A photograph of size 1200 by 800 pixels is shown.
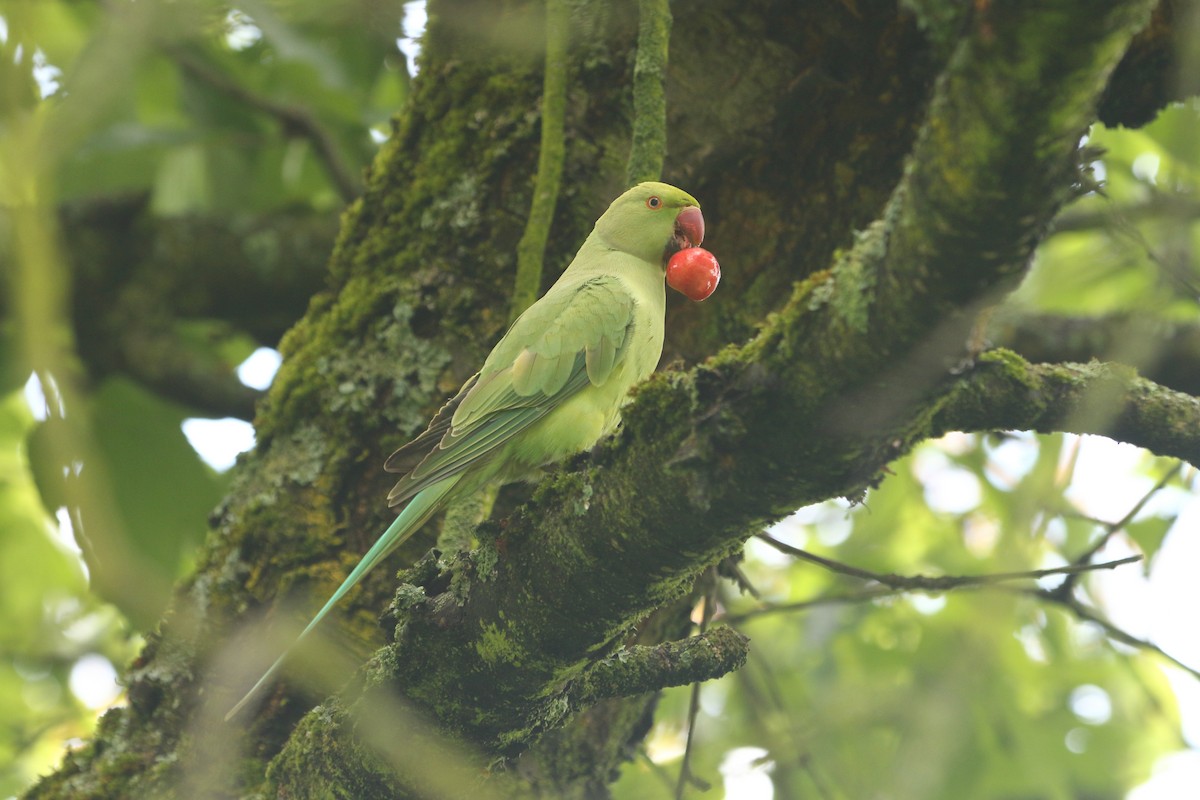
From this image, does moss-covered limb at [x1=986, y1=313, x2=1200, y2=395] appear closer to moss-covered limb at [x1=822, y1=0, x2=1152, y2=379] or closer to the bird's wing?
the bird's wing

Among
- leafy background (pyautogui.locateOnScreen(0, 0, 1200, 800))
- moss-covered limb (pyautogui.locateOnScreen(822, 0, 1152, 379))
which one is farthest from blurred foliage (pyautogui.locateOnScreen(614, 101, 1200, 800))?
moss-covered limb (pyautogui.locateOnScreen(822, 0, 1152, 379))

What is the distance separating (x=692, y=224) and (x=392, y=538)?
4.12ft

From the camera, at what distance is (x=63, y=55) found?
4.95 metres

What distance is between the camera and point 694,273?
2525mm

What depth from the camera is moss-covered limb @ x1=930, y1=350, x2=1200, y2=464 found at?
62.7 inches

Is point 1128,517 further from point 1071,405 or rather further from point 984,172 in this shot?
point 984,172

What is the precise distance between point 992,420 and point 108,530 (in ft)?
4.64

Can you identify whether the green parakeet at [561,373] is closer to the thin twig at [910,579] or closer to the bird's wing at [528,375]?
the bird's wing at [528,375]

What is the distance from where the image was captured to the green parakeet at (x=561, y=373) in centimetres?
273

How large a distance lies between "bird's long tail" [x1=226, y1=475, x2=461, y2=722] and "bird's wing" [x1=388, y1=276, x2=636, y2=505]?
0.13ft

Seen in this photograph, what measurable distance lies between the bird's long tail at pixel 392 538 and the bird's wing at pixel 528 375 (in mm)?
39

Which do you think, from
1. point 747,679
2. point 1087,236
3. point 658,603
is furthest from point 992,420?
point 1087,236

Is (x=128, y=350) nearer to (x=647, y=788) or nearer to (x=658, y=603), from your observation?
(x=647, y=788)

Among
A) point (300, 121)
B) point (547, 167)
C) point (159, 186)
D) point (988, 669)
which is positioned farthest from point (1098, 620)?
point (159, 186)
